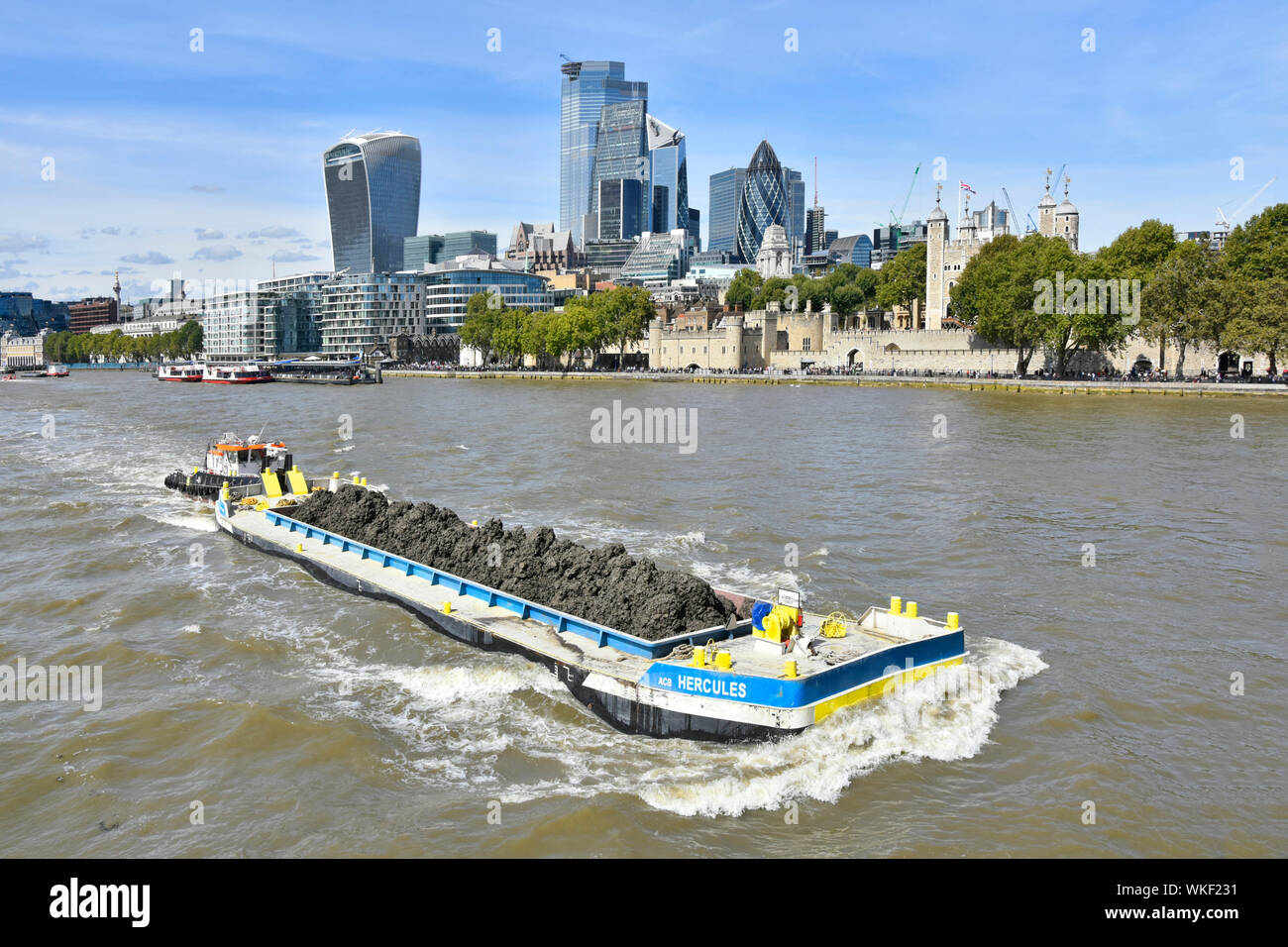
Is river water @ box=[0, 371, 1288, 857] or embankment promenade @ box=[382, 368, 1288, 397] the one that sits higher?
embankment promenade @ box=[382, 368, 1288, 397]

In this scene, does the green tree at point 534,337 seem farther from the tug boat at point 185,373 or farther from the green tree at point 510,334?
the tug boat at point 185,373

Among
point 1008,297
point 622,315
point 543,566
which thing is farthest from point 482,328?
point 543,566

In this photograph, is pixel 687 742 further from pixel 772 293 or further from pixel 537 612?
pixel 772 293

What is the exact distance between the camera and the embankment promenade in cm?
9481

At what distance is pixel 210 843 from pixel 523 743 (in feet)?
16.8

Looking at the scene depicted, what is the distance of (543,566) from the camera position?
21719mm

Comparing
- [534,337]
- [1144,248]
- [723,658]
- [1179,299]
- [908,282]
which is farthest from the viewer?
[908,282]

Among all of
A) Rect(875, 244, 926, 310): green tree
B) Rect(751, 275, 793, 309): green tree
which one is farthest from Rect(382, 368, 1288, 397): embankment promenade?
Rect(751, 275, 793, 309): green tree

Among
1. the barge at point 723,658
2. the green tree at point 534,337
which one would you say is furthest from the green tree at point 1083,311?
the barge at point 723,658

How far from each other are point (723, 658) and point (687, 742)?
1630 millimetres

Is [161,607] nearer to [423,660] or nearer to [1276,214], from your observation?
[423,660]

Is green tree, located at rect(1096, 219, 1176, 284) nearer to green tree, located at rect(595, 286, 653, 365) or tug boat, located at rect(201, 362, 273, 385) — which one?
green tree, located at rect(595, 286, 653, 365)

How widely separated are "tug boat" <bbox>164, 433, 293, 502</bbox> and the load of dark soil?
1000cm
